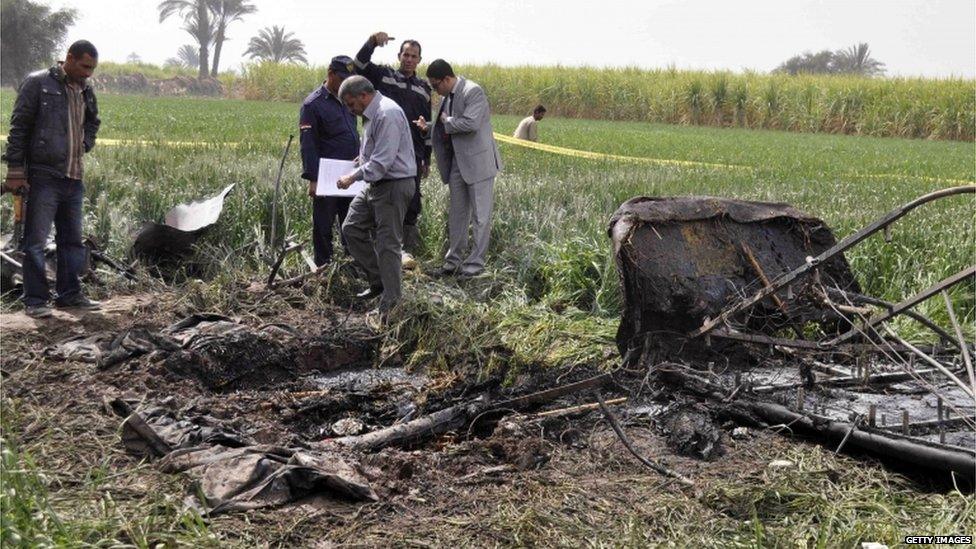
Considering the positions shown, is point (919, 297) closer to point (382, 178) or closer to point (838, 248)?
point (838, 248)

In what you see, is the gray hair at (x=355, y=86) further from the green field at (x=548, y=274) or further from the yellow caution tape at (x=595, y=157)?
the yellow caution tape at (x=595, y=157)

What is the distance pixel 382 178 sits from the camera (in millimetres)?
7156

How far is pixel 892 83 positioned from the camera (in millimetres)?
34594

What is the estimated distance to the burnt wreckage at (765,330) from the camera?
483 cm

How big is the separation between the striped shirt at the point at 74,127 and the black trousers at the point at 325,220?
191 centimetres

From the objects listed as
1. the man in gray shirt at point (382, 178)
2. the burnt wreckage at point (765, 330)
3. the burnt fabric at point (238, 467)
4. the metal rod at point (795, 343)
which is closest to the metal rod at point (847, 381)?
the burnt wreckage at point (765, 330)

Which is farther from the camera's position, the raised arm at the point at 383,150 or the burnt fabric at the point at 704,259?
the raised arm at the point at 383,150

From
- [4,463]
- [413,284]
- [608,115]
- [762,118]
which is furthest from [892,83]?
[4,463]

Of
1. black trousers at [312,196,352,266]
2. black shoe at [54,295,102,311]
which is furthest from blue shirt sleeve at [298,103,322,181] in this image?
black shoe at [54,295,102,311]

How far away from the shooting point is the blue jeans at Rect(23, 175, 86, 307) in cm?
721

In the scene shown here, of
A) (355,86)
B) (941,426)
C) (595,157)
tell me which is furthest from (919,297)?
(595,157)

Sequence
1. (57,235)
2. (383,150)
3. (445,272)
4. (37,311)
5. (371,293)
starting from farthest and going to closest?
(445,272) < (371,293) < (57,235) < (37,311) < (383,150)

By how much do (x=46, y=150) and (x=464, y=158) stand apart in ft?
10.6

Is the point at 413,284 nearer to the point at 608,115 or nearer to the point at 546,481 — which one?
the point at 546,481
